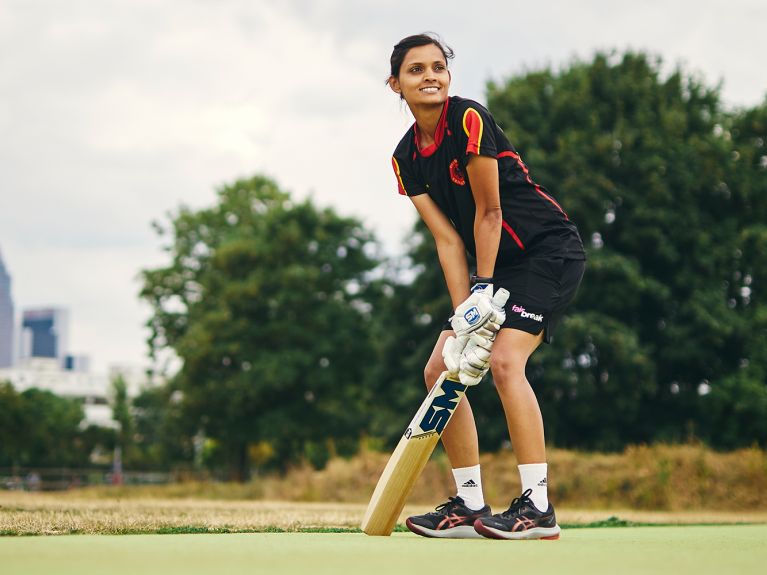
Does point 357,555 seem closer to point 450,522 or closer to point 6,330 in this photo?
point 450,522

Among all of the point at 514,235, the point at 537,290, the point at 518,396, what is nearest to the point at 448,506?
the point at 518,396

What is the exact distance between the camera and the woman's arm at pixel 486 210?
4770 millimetres

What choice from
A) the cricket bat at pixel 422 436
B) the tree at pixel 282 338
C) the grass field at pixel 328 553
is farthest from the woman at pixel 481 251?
the tree at pixel 282 338

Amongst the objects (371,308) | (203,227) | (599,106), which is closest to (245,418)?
(371,308)

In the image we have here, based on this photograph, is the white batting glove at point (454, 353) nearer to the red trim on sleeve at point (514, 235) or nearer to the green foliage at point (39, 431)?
the red trim on sleeve at point (514, 235)

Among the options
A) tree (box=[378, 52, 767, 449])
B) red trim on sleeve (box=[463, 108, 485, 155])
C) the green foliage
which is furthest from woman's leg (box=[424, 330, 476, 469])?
the green foliage

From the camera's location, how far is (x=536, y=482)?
4.67m

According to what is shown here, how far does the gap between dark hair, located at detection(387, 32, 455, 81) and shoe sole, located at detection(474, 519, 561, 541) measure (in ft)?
7.55

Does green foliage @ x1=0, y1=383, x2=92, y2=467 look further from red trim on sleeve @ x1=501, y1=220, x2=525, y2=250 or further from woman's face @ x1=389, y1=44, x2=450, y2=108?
red trim on sleeve @ x1=501, y1=220, x2=525, y2=250

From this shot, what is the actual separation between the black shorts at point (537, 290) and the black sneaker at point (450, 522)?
0.92 metres

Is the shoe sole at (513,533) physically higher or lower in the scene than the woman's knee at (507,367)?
lower

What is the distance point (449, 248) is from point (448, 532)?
56.1 inches

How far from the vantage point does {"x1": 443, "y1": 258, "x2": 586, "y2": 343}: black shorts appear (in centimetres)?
481

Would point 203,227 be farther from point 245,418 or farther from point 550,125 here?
point 550,125
